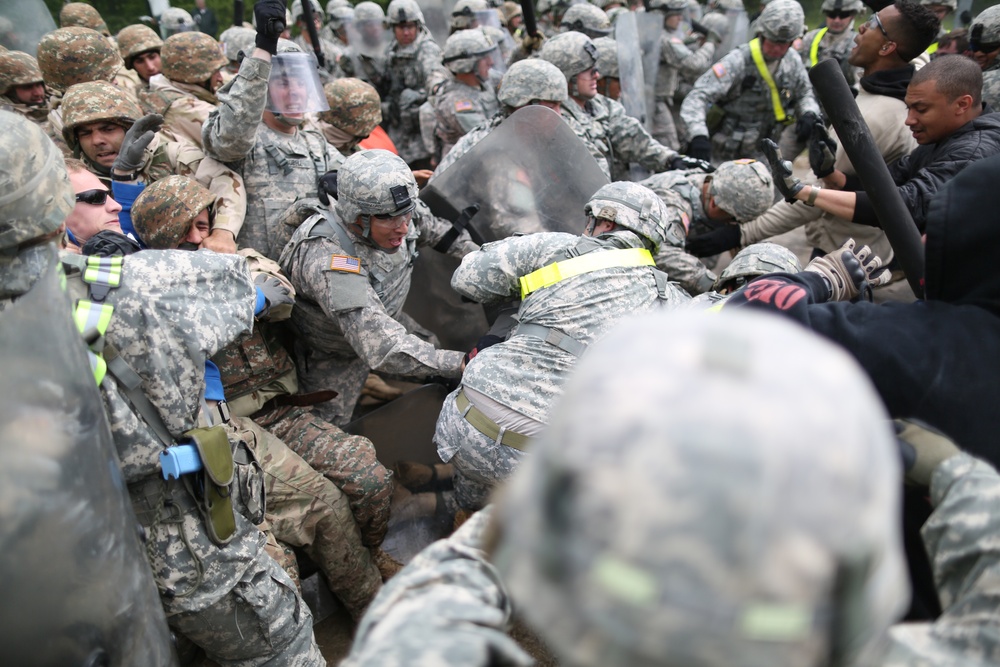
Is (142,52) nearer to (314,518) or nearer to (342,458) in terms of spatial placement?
(342,458)

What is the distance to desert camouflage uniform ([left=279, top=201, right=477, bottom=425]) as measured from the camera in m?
3.12

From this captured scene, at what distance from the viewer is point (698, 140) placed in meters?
5.76

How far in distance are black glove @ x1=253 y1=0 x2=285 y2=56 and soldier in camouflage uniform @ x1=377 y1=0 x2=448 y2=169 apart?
4.15 m

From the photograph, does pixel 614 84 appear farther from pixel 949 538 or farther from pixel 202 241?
pixel 949 538

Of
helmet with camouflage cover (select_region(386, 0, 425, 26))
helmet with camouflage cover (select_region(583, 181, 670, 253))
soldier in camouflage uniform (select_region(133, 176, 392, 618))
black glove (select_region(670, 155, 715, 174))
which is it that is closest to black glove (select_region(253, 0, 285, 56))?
soldier in camouflage uniform (select_region(133, 176, 392, 618))

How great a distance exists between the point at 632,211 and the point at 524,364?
2.61 ft

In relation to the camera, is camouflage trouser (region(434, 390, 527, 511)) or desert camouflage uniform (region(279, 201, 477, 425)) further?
desert camouflage uniform (region(279, 201, 477, 425))

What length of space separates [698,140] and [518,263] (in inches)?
140

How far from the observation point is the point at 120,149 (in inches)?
140

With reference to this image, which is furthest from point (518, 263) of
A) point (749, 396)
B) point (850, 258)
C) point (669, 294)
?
point (749, 396)

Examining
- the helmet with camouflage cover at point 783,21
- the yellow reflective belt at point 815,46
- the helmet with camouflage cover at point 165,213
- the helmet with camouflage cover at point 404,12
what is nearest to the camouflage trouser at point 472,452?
the helmet with camouflage cover at point 165,213

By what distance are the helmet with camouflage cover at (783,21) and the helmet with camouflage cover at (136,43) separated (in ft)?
16.5

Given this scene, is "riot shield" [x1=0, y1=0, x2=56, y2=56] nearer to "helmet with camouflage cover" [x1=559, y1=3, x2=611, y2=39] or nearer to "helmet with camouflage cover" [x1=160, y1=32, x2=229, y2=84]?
"helmet with camouflage cover" [x1=160, y1=32, x2=229, y2=84]

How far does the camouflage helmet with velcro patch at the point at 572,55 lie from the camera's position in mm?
5148
